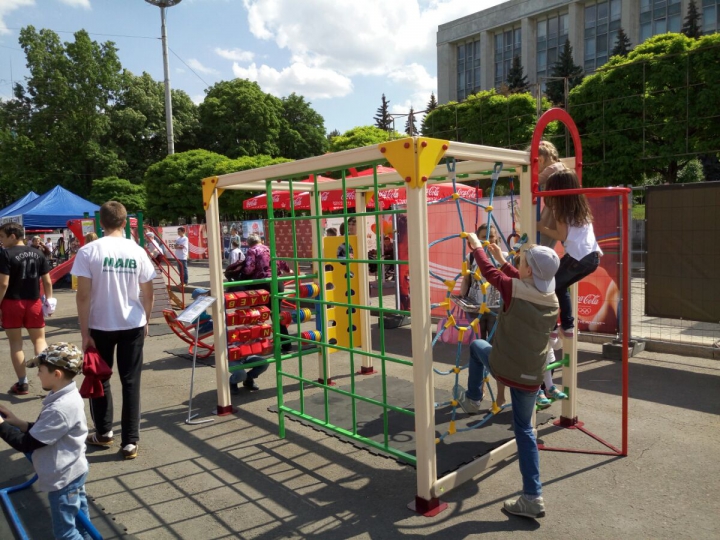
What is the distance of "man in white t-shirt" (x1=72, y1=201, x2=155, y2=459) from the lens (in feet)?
13.5

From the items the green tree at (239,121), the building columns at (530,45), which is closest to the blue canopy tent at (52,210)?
the green tree at (239,121)

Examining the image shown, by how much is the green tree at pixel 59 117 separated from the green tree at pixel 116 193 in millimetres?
3160

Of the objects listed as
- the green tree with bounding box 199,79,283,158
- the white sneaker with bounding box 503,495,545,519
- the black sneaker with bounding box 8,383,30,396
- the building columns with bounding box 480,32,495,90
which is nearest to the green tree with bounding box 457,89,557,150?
the black sneaker with bounding box 8,383,30,396

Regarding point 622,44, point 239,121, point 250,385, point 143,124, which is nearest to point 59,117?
point 143,124

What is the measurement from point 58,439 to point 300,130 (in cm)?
4532

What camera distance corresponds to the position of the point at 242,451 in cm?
445

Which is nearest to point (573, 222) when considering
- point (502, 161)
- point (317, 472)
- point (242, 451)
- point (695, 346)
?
point (502, 161)

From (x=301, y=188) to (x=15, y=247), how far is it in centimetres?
333

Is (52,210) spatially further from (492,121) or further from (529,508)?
(529,508)

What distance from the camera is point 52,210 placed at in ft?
55.9

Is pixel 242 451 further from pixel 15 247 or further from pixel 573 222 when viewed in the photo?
pixel 15 247

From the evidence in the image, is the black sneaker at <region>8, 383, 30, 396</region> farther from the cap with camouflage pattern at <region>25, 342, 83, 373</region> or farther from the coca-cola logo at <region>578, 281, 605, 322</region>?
the coca-cola logo at <region>578, 281, 605, 322</region>

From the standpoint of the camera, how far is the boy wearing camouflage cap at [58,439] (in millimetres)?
2625

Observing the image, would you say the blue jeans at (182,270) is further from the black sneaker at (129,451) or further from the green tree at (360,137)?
the green tree at (360,137)
